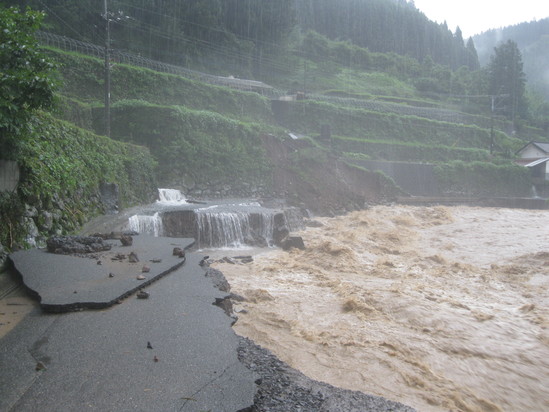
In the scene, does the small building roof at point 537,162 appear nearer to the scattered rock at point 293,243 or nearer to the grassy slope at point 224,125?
the grassy slope at point 224,125

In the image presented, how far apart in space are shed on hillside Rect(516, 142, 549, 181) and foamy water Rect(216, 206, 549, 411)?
30318 mm

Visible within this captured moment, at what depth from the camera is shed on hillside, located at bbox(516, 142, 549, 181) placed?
1620 inches

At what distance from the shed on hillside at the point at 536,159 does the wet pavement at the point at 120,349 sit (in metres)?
44.3

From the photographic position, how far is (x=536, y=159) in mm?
43969

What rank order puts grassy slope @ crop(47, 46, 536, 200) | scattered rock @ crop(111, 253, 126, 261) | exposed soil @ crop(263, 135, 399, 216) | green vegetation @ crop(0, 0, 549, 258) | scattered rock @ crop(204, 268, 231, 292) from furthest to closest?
1. exposed soil @ crop(263, 135, 399, 216)
2. grassy slope @ crop(47, 46, 536, 200)
3. green vegetation @ crop(0, 0, 549, 258)
4. scattered rock @ crop(111, 253, 126, 261)
5. scattered rock @ crop(204, 268, 231, 292)

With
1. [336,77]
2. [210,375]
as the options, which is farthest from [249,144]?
[336,77]

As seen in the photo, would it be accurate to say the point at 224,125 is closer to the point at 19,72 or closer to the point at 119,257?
the point at 119,257

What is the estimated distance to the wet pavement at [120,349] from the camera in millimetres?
3264

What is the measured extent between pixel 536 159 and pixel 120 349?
49.8 meters

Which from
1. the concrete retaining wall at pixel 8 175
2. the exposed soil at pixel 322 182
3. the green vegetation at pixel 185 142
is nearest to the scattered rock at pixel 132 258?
the concrete retaining wall at pixel 8 175

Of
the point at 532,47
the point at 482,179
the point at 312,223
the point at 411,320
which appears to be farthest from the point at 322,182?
the point at 532,47

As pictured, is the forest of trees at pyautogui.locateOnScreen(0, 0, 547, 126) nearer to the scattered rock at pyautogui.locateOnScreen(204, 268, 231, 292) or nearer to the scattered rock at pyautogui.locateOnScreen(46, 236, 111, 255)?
the scattered rock at pyautogui.locateOnScreen(46, 236, 111, 255)

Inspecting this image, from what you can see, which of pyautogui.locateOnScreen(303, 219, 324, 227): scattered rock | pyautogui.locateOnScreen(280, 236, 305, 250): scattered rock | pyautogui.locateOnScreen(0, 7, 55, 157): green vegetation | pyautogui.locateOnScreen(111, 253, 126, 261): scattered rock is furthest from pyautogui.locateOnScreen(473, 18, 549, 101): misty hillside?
pyautogui.locateOnScreen(0, 7, 55, 157): green vegetation

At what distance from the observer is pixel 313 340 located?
20.9 feet
